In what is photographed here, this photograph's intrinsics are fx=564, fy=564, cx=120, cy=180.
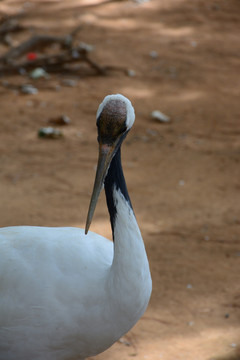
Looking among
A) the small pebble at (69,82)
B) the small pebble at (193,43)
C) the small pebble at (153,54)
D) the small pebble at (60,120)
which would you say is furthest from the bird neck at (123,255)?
the small pebble at (193,43)

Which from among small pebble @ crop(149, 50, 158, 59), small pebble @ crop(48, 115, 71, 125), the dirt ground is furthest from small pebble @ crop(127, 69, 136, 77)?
small pebble @ crop(48, 115, 71, 125)

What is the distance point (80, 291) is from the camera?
2.38 metres

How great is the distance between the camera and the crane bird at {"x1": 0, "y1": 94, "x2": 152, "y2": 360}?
2361mm

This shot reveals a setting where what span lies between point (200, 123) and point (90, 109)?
1.21m

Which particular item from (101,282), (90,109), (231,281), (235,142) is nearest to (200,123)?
(235,142)

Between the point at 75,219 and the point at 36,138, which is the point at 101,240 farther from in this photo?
the point at 36,138

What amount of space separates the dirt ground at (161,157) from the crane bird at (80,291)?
0.64 m

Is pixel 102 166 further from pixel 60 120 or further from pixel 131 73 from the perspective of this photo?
pixel 131 73

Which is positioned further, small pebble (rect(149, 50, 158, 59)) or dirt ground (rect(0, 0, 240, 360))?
small pebble (rect(149, 50, 158, 59))

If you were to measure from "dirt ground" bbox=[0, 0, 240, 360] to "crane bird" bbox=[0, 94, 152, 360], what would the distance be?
64 centimetres

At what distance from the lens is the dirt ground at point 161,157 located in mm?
3318

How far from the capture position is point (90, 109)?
20.3 ft

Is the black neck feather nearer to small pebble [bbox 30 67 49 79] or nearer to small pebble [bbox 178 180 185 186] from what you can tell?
small pebble [bbox 178 180 185 186]

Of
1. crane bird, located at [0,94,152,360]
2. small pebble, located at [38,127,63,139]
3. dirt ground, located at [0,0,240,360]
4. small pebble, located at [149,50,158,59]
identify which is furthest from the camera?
small pebble, located at [149,50,158,59]
